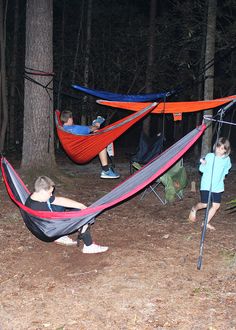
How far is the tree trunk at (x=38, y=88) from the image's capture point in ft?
16.8

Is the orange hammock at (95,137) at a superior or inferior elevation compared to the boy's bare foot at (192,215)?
superior

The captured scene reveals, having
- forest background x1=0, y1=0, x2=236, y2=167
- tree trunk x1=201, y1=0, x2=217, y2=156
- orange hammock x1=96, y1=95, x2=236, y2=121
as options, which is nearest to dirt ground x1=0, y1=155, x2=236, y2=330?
orange hammock x1=96, y1=95, x2=236, y2=121

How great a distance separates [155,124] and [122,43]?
566cm

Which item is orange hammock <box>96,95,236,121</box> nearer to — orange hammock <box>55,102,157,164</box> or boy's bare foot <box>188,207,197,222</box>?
orange hammock <box>55,102,157,164</box>

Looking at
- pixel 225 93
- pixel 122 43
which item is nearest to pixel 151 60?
pixel 122 43

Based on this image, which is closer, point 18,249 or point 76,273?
point 76,273

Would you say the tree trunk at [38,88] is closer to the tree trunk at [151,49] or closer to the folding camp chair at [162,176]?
the folding camp chair at [162,176]

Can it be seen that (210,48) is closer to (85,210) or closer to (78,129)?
(78,129)

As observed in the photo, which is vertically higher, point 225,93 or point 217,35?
point 217,35

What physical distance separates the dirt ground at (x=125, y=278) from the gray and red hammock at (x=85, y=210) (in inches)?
11.6

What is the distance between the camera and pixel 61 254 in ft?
11.1

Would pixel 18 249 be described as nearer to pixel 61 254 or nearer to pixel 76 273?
pixel 61 254

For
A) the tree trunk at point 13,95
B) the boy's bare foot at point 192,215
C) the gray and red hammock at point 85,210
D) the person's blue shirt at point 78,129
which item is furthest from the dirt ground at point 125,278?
the tree trunk at point 13,95

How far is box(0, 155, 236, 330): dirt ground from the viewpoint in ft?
8.04
